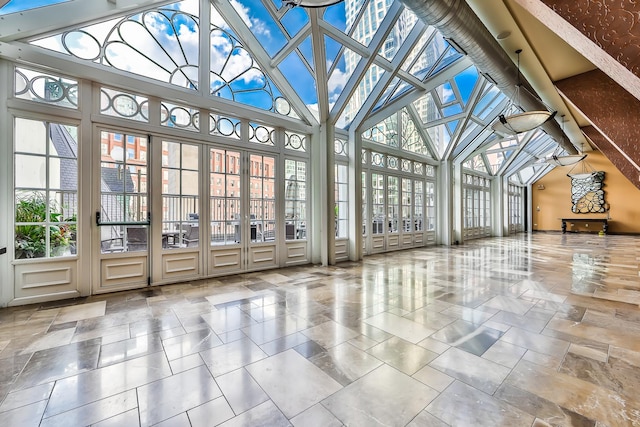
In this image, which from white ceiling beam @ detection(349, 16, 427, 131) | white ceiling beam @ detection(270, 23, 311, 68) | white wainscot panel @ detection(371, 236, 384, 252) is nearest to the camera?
white ceiling beam @ detection(270, 23, 311, 68)

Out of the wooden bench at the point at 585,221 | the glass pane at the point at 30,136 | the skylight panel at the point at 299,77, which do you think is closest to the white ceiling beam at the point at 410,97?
the skylight panel at the point at 299,77

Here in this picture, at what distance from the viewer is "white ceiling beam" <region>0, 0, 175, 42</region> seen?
10.9ft

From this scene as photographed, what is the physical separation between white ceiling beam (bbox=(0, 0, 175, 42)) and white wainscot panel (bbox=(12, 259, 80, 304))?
281 centimetres

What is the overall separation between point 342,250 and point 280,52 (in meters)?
4.45

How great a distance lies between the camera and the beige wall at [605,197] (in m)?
13.2

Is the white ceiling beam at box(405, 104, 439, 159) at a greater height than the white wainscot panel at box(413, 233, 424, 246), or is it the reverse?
the white ceiling beam at box(405, 104, 439, 159)

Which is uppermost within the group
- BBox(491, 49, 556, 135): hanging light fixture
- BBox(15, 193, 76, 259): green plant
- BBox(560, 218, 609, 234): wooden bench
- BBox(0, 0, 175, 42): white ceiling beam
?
BBox(0, 0, 175, 42): white ceiling beam

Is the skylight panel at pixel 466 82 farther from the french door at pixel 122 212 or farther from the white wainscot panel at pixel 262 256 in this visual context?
the french door at pixel 122 212

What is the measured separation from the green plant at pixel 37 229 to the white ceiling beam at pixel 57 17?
2004 millimetres

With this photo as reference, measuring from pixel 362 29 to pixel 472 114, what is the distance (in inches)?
199

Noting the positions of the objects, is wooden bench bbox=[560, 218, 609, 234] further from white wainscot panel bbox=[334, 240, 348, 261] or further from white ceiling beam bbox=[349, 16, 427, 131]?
white ceiling beam bbox=[349, 16, 427, 131]

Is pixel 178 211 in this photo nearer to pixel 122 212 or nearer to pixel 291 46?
pixel 122 212

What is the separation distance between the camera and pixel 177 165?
4.60 metres

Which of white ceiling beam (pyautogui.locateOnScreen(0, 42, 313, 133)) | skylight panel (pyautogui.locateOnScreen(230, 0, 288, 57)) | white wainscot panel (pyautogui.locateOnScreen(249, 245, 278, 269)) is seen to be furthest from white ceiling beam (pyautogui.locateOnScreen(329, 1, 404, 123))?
white wainscot panel (pyautogui.locateOnScreen(249, 245, 278, 269))
